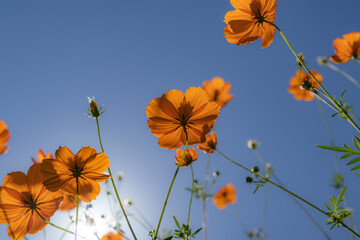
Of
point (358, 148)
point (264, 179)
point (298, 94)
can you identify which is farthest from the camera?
point (298, 94)

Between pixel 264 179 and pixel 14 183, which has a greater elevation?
pixel 14 183

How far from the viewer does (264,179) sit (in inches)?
43.5

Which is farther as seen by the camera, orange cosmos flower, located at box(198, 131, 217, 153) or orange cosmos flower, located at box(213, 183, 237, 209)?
orange cosmos flower, located at box(213, 183, 237, 209)

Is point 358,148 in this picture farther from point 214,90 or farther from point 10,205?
point 214,90

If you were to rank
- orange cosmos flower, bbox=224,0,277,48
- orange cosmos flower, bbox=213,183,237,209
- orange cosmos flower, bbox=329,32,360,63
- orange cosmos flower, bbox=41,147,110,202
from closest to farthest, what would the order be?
orange cosmos flower, bbox=41,147,110,202 → orange cosmos flower, bbox=224,0,277,48 → orange cosmos flower, bbox=329,32,360,63 → orange cosmos flower, bbox=213,183,237,209

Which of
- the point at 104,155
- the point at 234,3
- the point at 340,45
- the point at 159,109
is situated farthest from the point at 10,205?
the point at 340,45

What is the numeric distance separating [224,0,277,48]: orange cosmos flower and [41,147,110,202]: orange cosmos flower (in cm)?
62

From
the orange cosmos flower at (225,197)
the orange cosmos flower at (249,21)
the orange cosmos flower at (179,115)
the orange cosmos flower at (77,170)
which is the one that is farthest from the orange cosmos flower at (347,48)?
the orange cosmos flower at (225,197)

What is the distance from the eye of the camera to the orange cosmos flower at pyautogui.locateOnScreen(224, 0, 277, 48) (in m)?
0.98

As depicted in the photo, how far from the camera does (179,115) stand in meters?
0.96

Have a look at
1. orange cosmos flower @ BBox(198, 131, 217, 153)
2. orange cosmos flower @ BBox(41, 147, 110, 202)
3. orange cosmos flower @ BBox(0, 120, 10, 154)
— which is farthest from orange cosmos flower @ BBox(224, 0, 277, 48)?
orange cosmos flower @ BBox(0, 120, 10, 154)

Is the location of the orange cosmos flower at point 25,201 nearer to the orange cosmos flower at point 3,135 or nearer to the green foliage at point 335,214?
the orange cosmos flower at point 3,135

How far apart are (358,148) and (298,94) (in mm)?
1340

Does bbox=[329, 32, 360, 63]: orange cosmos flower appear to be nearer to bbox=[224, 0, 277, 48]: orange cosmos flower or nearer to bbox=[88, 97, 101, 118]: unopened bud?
bbox=[224, 0, 277, 48]: orange cosmos flower
